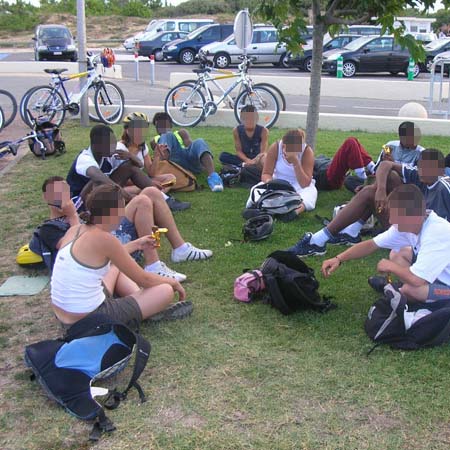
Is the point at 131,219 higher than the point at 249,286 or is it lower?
higher

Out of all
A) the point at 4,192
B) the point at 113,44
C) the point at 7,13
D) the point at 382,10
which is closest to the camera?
the point at 382,10

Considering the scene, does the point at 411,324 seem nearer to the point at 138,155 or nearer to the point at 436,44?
the point at 138,155

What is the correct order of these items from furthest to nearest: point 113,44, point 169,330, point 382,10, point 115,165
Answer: point 113,44 < point 382,10 < point 115,165 < point 169,330

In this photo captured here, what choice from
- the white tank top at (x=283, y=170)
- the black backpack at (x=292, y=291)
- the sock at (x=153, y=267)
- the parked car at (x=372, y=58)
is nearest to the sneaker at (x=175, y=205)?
the white tank top at (x=283, y=170)

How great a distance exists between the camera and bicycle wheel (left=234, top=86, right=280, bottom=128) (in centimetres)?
1120

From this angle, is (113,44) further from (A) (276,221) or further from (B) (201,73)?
(A) (276,221)

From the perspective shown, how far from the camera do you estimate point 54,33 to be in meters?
29.4

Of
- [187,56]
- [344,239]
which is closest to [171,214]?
[344,239]

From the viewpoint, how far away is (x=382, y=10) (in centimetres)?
664

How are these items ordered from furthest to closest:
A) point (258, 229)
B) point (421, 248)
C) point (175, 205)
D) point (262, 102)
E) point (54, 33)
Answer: point (54, 33) → point (262, 102) → point (175, 205) → point (258, 229) → point (421, 248)

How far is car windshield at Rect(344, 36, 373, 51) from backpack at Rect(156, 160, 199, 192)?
19.3m

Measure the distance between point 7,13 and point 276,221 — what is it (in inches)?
2053

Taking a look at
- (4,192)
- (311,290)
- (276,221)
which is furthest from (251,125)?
(311,290)

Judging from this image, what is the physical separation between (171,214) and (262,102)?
6.35m
